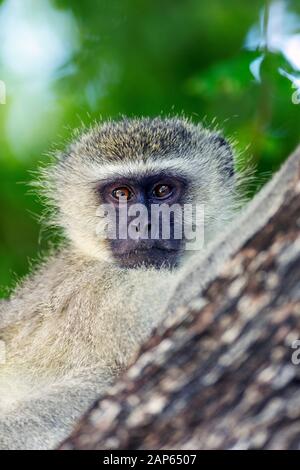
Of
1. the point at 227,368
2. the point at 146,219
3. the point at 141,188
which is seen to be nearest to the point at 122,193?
the point at 141,188

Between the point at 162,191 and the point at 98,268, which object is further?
the point at 162,191

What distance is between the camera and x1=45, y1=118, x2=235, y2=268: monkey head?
498cm

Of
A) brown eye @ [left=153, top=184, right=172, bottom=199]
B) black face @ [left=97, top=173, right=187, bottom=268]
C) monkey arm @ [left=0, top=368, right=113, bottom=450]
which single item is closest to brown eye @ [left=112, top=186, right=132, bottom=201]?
black face @ [left=97, top=173, right=187, bottom=268]

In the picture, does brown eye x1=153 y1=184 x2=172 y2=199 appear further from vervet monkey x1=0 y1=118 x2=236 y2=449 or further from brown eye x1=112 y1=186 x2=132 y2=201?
brown eye x1=112 y1=186 x2=132 y2=201

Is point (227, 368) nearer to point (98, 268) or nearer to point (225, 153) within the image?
point (98, 268)

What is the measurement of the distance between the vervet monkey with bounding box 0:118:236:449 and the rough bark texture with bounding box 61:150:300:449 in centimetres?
89

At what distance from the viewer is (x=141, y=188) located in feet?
17.4

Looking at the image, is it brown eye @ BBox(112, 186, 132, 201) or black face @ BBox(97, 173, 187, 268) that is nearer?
black face @ BBox(97, 173, 187, 268)

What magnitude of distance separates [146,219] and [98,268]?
0.44 meters

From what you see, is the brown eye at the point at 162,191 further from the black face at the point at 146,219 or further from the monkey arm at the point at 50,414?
the monkey arm at the point at 50,414

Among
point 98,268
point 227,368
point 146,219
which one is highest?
point 146,219

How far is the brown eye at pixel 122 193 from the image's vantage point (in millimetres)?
5298

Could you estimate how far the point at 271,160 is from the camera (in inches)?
262
